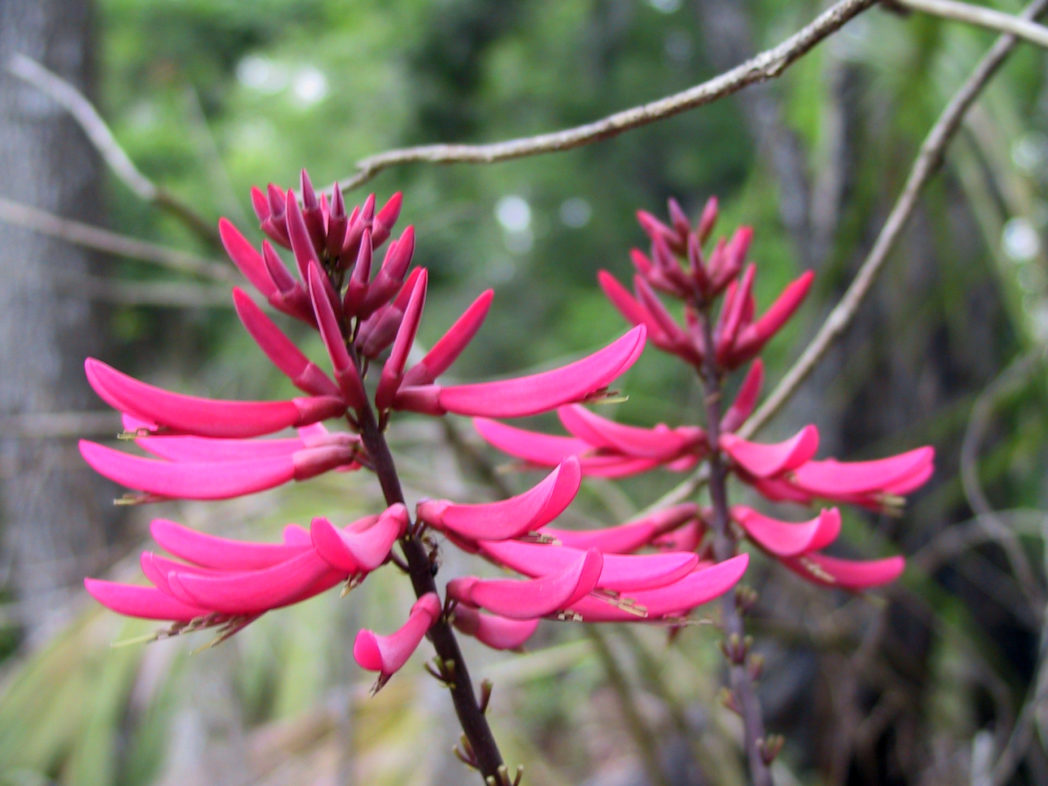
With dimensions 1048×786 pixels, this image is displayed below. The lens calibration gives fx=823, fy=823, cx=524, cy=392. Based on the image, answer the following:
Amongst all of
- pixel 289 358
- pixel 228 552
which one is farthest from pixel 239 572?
pixel 289 358

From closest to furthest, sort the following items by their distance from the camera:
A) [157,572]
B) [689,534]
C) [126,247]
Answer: [157,572] < [689,534] < [126,247]

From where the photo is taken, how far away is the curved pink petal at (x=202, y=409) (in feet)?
1.26

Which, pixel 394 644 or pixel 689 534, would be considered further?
pixel 689 534

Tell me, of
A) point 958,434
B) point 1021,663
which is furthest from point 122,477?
point 1021,663

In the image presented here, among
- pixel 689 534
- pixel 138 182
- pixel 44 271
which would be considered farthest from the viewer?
pixel 44 271

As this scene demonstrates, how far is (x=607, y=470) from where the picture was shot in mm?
556

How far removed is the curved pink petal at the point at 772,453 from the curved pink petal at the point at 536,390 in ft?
0.40

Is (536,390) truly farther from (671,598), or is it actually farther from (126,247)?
(126,247)

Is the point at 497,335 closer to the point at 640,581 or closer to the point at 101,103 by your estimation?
the point at 101,103

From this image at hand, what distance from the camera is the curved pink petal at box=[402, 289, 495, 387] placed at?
427mm

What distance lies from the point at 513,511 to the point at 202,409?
6.4 inches

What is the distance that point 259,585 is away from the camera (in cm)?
37

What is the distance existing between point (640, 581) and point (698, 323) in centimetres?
31

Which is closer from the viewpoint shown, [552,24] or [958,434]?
[958,434]
